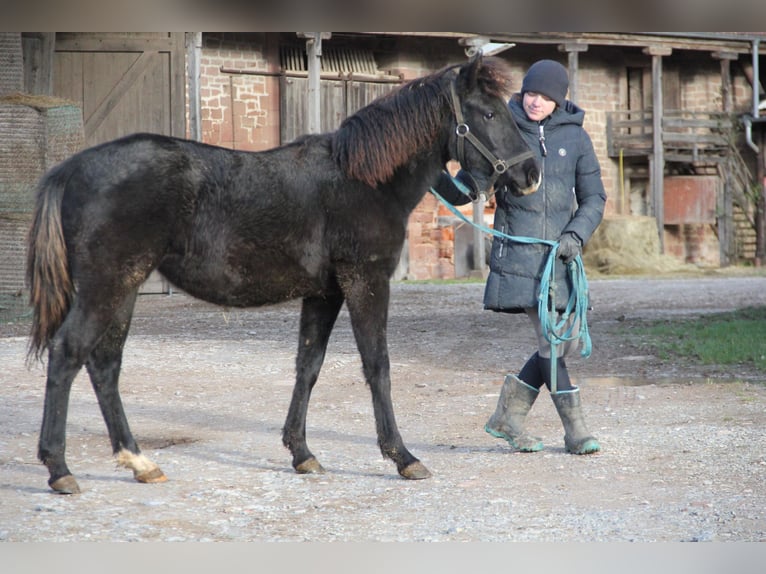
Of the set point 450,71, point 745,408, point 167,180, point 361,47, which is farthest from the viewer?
point 361,47

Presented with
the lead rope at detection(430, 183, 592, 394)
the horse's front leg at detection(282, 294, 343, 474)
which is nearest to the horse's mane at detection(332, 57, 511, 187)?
the lead rope at detection(430, 183, 592, 394)

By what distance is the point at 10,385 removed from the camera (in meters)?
8.52

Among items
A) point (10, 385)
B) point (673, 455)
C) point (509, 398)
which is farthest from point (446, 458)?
point (10, 385)

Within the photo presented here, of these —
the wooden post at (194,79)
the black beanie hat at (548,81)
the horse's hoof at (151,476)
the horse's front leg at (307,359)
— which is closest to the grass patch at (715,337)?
the black beanie hat at (548,81)

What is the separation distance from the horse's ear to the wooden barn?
9.93 m

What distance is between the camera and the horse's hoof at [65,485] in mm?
5117

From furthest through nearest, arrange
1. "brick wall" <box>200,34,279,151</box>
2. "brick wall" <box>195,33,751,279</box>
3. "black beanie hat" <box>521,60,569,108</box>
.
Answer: "brick wall" <box>195,33,751,279</box> → "brick wall" <box>200,34,279,151</box> → "black beanie hat" <box>521,60,569,108</box>

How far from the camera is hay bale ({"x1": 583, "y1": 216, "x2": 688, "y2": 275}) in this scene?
2520 cm

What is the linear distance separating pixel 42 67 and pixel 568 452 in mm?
13298

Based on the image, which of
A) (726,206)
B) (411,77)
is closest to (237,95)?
(411,77)

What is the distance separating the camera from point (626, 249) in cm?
2544

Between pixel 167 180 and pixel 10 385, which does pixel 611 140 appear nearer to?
pixel 10 385

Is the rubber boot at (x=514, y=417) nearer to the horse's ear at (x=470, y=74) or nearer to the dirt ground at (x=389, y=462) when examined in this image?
the dirt ground at (x=389, y=462)

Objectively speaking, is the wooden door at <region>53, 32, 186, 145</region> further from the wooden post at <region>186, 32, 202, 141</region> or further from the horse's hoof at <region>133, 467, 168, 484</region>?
the horse's hoof at <region>133, 467, 168, 484</region>
